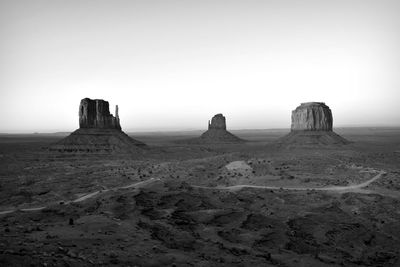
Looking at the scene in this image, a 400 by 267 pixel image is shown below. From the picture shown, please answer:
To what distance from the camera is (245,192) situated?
4362cm

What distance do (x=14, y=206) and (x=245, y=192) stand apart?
2890cm

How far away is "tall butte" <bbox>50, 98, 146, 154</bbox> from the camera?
111500 millimetres

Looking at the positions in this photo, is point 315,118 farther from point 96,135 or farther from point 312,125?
point 96,135

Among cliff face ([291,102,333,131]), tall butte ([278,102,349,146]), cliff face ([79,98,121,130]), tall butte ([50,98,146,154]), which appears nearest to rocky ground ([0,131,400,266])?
tall butte ([50,98,146,154])

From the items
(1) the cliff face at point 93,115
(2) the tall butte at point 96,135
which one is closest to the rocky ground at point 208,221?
(2) the tall butte at point 96,135

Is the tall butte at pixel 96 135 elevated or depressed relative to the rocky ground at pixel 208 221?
elevated

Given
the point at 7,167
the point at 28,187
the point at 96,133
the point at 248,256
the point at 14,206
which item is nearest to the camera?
the point at 248,256

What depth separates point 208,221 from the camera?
106ft

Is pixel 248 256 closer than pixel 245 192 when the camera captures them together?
Yes

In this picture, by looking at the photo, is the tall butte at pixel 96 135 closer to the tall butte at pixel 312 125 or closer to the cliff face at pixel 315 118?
the tall butte at pixel 312 125

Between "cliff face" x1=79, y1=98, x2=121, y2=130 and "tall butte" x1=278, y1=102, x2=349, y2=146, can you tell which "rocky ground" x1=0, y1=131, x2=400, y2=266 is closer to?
"cliff face" x1=79, y1=98, x2=121, y2=130

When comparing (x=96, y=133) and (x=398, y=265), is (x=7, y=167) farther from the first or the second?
(x=398, y=265)

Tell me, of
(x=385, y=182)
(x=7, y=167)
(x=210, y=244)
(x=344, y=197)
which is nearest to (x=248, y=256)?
(x=210, y=244)

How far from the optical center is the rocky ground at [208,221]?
20.7m
